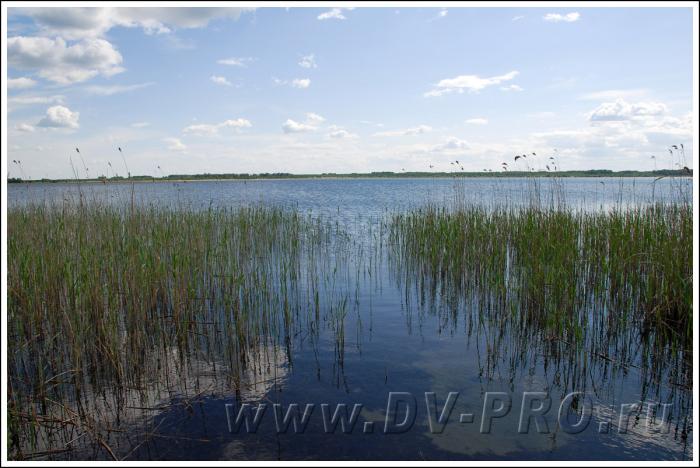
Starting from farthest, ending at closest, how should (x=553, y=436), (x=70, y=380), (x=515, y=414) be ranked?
(x=70, y=380) → (x=515, y=414) → (x=553, y=436)

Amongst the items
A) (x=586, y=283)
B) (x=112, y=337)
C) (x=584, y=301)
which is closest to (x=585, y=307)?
(x=584, y=301)

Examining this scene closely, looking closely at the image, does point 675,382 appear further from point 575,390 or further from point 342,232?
point 342,232

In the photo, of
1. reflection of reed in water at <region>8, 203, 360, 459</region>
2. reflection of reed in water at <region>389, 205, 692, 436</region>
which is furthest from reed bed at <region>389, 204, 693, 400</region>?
reflection of reed in water at <region>8, 203, 360, 459</region>

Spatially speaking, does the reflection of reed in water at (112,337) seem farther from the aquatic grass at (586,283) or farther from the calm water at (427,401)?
the aquatic grass at (586,283)

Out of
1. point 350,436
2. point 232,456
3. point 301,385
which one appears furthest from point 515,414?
point 232,456

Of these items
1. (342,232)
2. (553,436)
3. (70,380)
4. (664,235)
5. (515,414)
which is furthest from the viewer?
(342,232)

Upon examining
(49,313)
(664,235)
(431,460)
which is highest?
(664,235)

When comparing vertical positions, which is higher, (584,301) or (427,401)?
(584,301)

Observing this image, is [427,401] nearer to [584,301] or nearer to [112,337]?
[584,301]

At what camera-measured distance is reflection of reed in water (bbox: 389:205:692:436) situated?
4461 millimetres

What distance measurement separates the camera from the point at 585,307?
17.3 ft

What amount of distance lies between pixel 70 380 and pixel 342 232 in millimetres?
9949

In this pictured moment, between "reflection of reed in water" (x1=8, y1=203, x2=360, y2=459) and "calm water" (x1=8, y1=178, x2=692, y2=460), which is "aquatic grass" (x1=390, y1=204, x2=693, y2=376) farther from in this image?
"reflection of reed in water" (x1=8, y1=203, x2=360, y2=459)

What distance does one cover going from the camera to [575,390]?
4117mm
